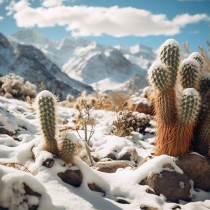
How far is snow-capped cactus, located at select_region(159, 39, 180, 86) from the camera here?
449cm

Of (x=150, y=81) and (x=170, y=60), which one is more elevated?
(x=170, y=60)

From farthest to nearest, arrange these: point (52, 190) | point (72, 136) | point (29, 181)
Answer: point (72, 136) → point (52, 190) → point (29, 181)

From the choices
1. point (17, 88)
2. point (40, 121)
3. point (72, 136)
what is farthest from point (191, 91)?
point (17, 88)

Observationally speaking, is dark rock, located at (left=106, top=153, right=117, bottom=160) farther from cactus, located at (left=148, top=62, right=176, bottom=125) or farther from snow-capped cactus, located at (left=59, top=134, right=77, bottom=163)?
snow-capped cactus, located at (left=59, top=134, right=77, bottom=163)

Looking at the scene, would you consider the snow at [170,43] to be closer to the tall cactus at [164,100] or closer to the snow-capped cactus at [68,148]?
the tall cactus at [164,100]

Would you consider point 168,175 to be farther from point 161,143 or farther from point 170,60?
point 170,60

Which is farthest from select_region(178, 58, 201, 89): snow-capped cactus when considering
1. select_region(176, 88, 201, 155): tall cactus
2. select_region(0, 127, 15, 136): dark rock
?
select_region(0, 127, 15, 136): dark rock

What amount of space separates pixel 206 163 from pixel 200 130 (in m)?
0.45

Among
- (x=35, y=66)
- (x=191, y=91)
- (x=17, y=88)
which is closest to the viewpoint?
(x=191, y=91)

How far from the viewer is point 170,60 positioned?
177 inches

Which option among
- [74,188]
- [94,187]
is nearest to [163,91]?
[94,187]

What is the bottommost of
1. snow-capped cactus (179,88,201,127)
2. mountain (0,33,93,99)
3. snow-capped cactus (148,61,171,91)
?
mountain (0,33,93,99)

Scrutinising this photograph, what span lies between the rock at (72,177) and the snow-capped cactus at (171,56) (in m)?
1.66

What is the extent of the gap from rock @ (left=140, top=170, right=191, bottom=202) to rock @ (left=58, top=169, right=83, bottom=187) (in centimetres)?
72
